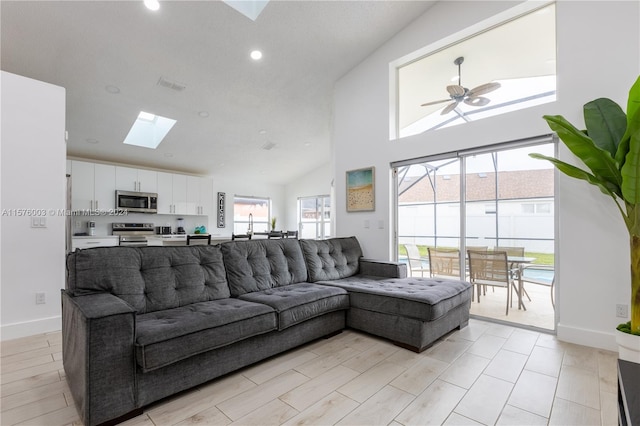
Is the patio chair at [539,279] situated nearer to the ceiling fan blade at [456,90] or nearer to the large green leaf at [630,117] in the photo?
the large green leaf at [630,117]

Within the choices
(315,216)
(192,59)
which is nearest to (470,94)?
(192,59)

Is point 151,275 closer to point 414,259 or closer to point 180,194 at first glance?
point 414,259

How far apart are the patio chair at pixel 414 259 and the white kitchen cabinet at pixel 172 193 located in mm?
5244

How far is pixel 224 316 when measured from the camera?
6.54 ft

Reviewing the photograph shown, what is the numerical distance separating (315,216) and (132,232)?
4.64m

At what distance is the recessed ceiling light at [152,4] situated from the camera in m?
3.03

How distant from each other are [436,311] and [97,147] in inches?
251

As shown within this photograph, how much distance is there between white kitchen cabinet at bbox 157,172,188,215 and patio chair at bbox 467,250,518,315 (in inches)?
240

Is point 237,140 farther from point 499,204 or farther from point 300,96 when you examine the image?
point 499,204

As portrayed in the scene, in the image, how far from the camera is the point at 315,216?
8875 millimetres

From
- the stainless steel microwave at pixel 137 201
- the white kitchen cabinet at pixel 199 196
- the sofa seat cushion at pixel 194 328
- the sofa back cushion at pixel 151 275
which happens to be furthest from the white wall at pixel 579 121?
the stainless steel microwave at pixel 137 201

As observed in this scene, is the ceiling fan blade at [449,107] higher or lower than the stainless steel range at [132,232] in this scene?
higher

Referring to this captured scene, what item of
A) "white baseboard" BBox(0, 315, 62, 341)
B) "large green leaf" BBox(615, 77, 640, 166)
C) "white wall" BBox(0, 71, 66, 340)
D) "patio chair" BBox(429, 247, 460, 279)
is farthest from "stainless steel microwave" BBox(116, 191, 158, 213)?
"large green leaf" BBox(615, 77, 640, 166)

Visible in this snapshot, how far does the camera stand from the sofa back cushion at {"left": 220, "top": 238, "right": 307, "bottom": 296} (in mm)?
2735
